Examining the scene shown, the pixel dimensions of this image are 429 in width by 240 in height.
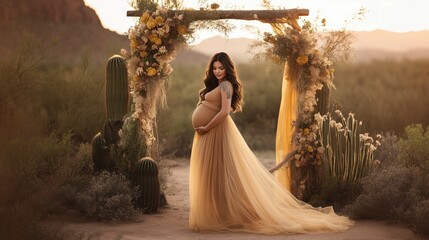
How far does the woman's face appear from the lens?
8.66 meters

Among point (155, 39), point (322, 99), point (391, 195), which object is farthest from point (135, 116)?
point (391, 195)

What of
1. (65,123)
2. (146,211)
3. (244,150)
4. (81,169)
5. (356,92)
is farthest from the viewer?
(356,92)

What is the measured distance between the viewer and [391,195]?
8812 mm

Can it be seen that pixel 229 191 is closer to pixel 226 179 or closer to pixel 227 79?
pixel 226 179

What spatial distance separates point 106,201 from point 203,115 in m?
1.78

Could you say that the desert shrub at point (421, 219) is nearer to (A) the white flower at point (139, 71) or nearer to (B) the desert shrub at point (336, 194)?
(B) the desert shrub at point (336, 194)

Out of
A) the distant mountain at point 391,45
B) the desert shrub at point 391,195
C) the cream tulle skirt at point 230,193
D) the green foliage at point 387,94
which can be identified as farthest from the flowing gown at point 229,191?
the distant mountain at point 391,45

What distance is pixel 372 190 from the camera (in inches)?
361

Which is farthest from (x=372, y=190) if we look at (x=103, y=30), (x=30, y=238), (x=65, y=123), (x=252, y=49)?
(x=103, y=30)

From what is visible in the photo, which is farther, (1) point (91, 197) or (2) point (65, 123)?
(2) point (65, 123)

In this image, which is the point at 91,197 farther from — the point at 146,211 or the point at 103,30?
the point at 103,30

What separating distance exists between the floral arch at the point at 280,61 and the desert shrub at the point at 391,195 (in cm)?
111

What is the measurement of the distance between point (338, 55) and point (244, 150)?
2377mm

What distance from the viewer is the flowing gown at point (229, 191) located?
8594 mm
